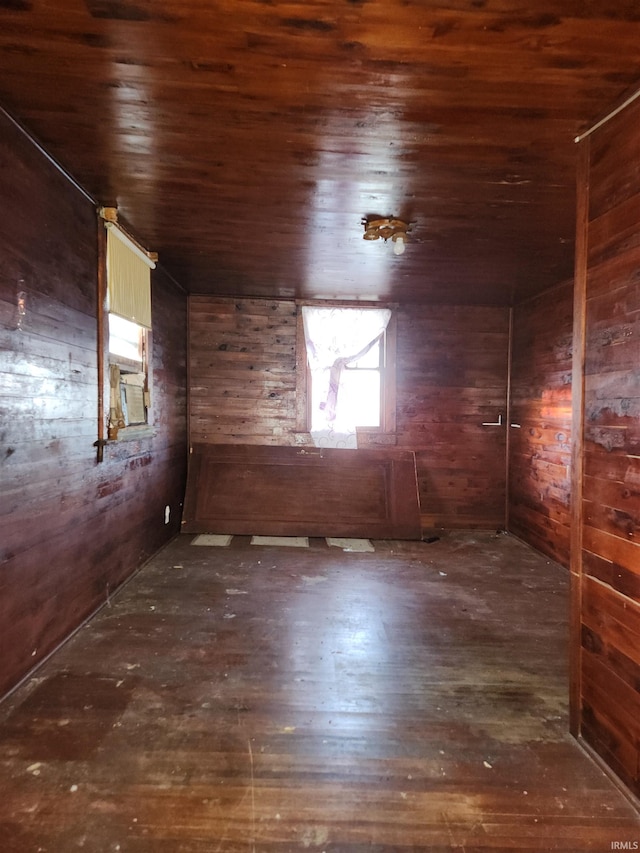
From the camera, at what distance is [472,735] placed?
1.76 meters

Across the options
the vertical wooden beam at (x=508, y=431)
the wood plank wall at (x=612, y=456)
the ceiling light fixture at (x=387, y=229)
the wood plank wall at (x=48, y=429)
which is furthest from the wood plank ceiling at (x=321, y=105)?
the vertical wooden beam at (x=508, y=431)

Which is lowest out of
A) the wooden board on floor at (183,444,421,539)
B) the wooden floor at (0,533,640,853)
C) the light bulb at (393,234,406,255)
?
the wooden floor at (0,533,640,853)

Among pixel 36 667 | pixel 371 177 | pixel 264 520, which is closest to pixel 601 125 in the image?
pixel 371 177

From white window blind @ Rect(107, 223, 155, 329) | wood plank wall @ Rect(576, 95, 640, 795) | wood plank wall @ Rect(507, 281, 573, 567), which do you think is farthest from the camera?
wood plank wall @ Rect(507, 281, 573, 567)

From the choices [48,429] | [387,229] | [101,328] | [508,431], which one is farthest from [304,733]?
[508,431]

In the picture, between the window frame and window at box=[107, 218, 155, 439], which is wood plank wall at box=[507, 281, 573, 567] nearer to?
the window frame

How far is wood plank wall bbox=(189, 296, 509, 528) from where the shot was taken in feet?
15.9

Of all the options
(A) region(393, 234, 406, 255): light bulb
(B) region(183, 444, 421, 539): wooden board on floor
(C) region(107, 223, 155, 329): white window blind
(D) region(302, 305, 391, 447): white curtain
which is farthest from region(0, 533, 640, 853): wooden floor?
(A) region(393, 234, 406, 255): light bulb

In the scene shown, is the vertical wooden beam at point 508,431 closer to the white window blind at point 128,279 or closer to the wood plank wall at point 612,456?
the wood plank wall at point 612,456

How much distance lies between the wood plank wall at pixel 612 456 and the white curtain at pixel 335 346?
10.3 feet

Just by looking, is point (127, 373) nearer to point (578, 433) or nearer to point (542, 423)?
point (578, 433)

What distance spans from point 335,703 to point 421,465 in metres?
3.30

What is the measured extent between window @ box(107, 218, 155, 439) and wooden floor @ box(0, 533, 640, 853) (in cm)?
130

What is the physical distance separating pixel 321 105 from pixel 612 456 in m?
1.76
